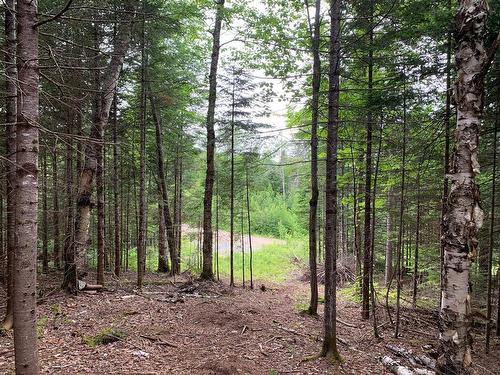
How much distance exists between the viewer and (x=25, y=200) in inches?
136

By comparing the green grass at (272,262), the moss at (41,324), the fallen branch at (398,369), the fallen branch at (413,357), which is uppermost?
the moss at (41,324)

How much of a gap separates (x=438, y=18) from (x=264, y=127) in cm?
851

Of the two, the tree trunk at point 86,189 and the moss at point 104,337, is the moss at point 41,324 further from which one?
the tree trunk at point 86,189

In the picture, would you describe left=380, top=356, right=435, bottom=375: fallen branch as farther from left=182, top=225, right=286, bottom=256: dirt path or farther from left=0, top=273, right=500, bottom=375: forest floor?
left=182, top=225, right=286, bottom=256: dirt path

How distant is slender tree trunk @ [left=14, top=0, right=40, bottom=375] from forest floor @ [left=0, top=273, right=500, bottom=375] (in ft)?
6.76

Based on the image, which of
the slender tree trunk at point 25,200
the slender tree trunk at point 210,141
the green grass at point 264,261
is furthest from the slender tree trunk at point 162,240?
the slender tree trunk at point 25,200

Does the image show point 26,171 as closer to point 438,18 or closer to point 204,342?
point 204,342

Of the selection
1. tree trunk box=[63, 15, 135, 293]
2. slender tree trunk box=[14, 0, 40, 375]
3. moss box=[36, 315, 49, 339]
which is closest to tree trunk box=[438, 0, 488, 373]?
slender tree trunk box=[14, 0, 40, 375]

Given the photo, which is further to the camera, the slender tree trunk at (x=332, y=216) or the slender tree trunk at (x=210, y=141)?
the slender tree trunk at (x=210, y=141)

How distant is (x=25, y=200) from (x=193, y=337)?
525cm

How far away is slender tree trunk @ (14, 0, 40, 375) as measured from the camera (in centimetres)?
340

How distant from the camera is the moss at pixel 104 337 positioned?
630 centimetres

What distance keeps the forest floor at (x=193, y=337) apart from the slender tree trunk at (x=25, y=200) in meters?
2.06

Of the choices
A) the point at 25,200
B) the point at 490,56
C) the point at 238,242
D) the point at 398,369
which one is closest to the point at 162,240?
the point at 398,369
